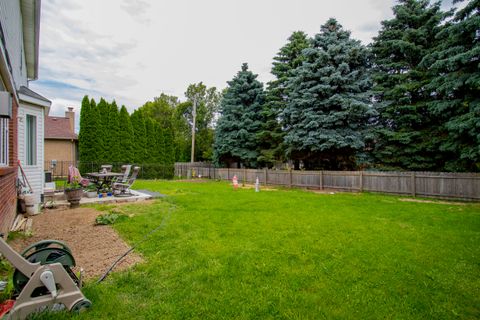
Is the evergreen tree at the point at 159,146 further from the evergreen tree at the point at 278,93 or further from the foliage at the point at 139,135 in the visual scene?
the evergreen tree at the point at 278,93

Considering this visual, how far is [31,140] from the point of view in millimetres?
8336

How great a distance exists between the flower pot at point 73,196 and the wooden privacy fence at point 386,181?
10953 mm

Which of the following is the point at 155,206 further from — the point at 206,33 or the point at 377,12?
the point at 377,12

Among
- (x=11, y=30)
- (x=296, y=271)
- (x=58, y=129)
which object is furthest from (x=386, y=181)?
(x=58, y=129)

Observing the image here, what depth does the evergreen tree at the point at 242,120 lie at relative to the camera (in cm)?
2067

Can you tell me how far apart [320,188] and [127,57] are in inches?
586

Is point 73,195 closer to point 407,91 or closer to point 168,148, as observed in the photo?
point 407,91

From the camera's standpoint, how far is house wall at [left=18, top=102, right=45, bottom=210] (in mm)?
7402

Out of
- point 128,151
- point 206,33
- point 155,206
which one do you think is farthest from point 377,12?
point 128,151

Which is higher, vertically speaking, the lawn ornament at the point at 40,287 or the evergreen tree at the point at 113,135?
the evergreen tree at the point at 113,135

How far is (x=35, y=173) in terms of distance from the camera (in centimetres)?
812

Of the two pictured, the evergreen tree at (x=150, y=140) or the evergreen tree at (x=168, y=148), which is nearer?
the evergreen tree at (x=150, y=140)

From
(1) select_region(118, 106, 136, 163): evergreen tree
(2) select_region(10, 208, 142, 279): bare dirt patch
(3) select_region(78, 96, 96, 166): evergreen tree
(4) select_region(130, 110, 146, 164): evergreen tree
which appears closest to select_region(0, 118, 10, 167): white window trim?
(2) select_region(10, 208, 142, 279): bare dirt patch

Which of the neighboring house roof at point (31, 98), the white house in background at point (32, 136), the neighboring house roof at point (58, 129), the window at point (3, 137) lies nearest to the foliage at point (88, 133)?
the neighboring house roof at point (58, 129)
